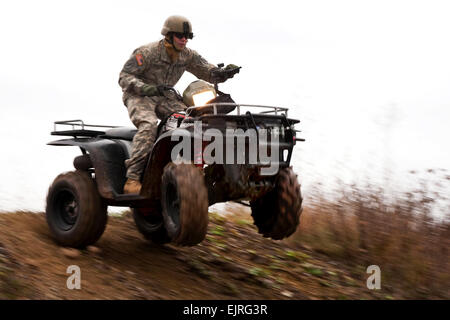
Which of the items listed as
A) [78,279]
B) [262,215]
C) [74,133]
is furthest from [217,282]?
[74,133]

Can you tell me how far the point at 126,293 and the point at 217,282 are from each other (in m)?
1.16

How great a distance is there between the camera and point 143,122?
6195 millimetres

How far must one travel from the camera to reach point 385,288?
700 cm

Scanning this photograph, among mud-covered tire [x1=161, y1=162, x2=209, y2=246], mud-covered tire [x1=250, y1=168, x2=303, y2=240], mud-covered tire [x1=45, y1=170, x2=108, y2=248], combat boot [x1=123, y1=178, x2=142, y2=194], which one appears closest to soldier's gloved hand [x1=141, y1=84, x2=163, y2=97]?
combat boot [x1=123, y1=178, x2=142, y2=194]

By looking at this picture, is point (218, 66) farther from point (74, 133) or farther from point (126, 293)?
point (126, 293)

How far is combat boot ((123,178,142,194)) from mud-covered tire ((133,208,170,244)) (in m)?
1.19

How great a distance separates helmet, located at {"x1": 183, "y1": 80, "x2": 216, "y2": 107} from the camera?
582cm

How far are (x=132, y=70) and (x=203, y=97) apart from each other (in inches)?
44.2

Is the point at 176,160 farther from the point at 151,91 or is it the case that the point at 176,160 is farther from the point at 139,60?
the point at 139,60

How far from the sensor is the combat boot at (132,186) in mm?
6023

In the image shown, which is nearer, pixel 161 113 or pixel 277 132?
pixel 277 132
